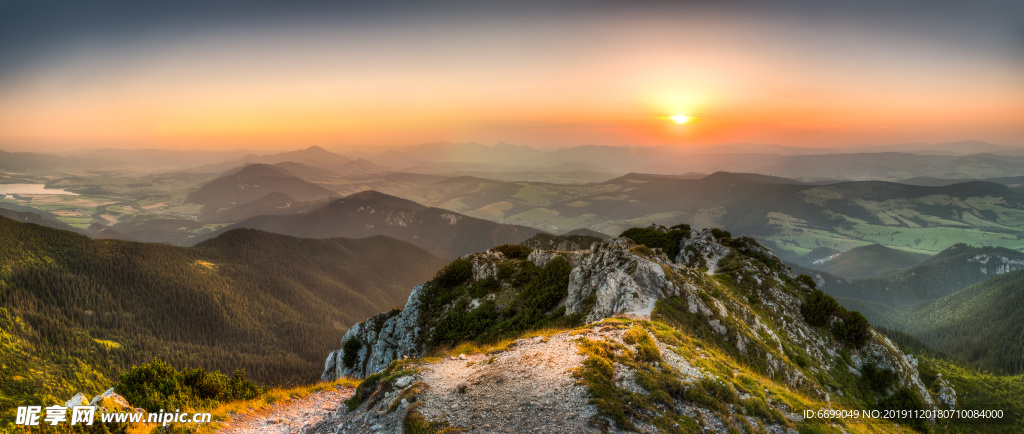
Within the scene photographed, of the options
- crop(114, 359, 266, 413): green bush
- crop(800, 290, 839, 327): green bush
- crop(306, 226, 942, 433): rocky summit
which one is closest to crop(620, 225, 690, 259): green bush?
crop(306, 226, 942, 433): rocky summit

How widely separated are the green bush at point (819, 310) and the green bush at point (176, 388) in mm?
45887

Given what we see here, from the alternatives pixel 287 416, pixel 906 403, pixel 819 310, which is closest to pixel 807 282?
pixel 819 310

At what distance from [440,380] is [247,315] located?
19668 cm

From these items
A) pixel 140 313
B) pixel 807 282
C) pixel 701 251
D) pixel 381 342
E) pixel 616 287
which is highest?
pixel 616 287

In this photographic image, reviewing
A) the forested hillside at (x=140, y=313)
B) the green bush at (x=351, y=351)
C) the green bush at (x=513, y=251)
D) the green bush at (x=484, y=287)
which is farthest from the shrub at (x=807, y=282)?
the forested hillside at (x=140, y=313)

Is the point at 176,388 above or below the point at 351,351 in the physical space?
above

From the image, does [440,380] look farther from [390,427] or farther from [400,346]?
[400,346]

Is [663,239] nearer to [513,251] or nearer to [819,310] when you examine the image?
[819,310]

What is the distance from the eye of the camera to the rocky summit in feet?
46.6

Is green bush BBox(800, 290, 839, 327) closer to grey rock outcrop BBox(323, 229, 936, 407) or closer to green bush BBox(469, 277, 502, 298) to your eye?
grey rock outcrop BBox(323, 229, 936, 407)

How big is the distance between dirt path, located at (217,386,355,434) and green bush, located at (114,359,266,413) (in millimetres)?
1727

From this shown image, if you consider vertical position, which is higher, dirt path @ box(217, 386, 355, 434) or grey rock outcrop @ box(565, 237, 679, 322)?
grey rock outcrop @ box(565, 237, 679, 322)

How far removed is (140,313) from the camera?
5832 inches

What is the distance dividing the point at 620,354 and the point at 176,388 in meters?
19.9
